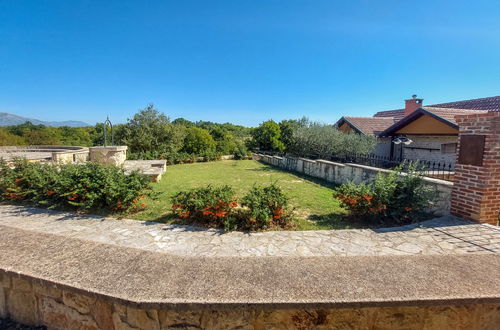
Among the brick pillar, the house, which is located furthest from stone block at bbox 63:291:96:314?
the house

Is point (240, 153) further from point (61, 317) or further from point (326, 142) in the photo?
point (61, 317)

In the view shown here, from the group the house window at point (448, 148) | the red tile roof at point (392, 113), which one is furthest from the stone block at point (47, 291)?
the red tile roof at point (392, 113)

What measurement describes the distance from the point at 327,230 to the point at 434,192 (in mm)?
2490

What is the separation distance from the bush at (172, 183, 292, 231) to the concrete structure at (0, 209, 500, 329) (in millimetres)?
1307

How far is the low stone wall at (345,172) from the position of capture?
15.9 ft

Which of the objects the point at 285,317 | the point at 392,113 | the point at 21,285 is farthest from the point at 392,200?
the point at 392,113

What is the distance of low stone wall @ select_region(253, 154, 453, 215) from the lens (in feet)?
15.9

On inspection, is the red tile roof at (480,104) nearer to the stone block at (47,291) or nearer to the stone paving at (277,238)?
the stone paving at (277,238)

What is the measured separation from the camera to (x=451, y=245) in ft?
11.1

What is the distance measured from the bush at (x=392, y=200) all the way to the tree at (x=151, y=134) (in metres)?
14.9

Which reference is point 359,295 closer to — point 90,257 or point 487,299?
point 487,299

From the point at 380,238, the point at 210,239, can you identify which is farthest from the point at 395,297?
the point at 210,239

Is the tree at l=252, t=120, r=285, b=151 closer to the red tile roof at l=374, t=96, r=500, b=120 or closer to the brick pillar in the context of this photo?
the red tile roof at l=374, t=96, r=500, b=120

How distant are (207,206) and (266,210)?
1.03m
